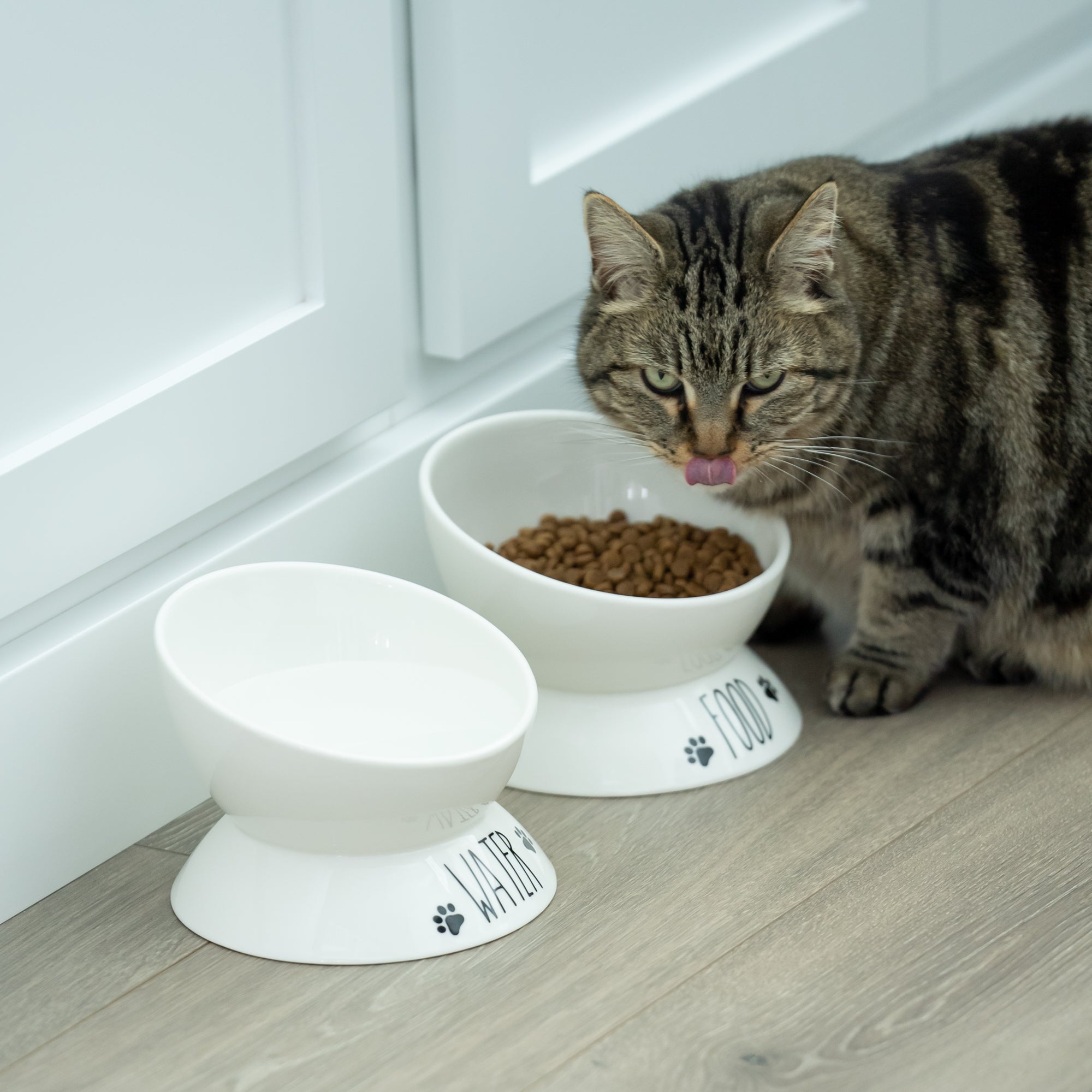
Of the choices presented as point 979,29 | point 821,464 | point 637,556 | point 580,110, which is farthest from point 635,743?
point 979,29

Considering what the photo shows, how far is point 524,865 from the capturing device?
1.12 metres

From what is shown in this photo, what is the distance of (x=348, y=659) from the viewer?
1215 millimetres

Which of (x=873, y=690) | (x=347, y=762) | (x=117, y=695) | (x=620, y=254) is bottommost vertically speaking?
(x=873, y=690)

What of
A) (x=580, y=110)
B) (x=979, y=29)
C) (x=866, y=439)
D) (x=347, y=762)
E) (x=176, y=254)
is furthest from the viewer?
(x=979, y=29)

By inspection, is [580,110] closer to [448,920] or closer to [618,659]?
[618,659]

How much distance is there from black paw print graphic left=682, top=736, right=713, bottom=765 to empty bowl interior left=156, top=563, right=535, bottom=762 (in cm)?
23

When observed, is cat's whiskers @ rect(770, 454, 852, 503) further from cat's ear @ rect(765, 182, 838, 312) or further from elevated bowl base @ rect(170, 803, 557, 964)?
elevated bowl base @ rect(170, 803, 557, 964)

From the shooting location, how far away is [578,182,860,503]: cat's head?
3.97 feet

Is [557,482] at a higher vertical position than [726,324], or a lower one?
lower

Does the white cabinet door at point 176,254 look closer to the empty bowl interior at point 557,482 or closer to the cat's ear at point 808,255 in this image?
the empty bowl interior at point 557,482

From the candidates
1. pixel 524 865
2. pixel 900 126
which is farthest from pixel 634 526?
pixel 900 126

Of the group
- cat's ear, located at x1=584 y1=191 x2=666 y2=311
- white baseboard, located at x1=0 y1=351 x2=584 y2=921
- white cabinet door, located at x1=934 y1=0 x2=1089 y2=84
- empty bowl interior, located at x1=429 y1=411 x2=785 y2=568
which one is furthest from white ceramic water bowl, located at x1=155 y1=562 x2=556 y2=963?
white cabinet door, located at x1=934 y1=0 x2=1089 y2=84

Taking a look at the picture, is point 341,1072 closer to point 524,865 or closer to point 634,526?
point 524,865

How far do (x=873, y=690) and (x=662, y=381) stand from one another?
401 mm
